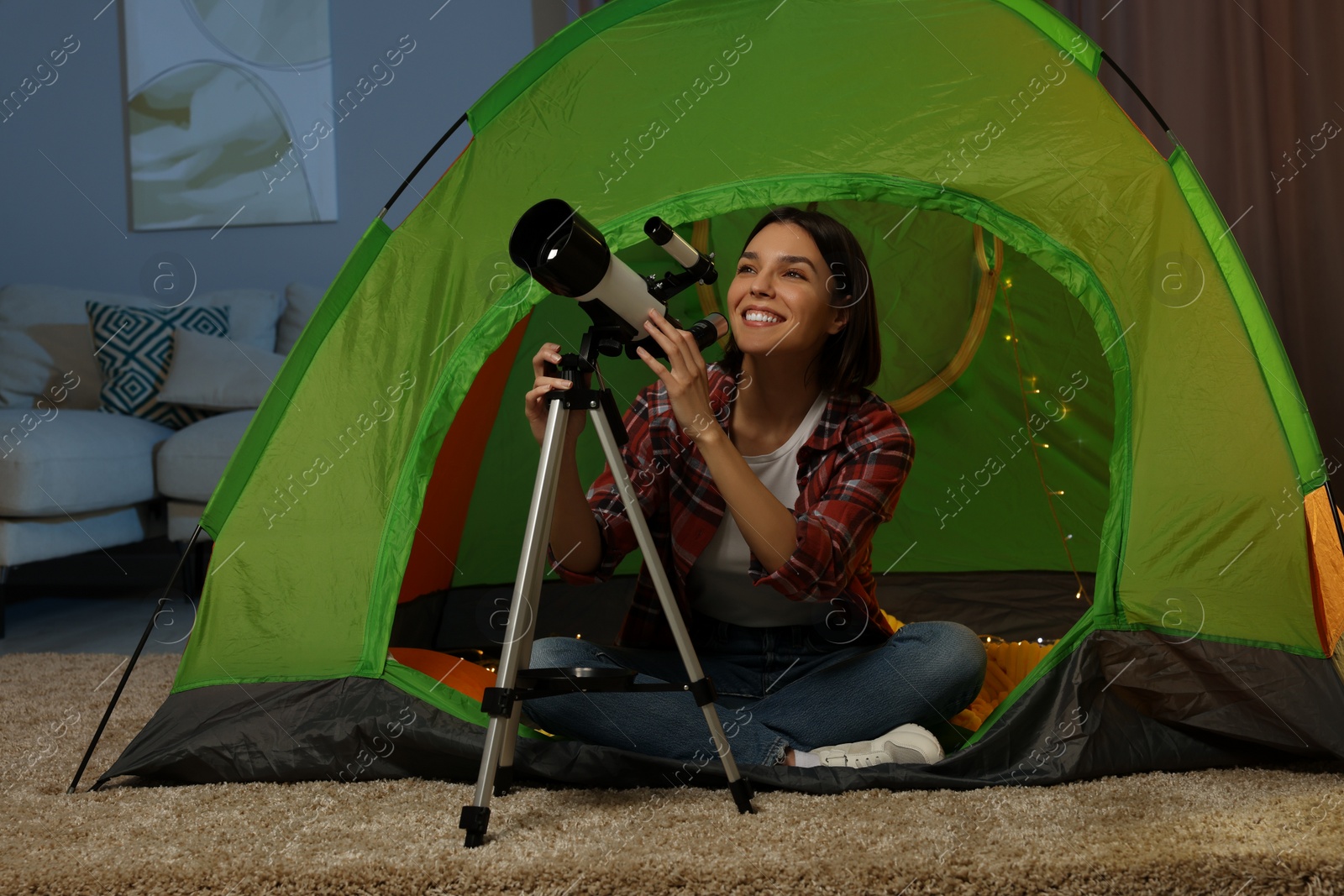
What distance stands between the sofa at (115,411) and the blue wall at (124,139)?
271mm

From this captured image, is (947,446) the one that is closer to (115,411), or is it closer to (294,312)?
(294,312)

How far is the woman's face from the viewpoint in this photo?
1.27m

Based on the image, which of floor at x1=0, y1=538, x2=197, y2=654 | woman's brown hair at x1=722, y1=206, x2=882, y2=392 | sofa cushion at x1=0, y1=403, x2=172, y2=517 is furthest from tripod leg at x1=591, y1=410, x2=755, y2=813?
sofa cushion at x1=0, y1=403, x2=172, y2=517

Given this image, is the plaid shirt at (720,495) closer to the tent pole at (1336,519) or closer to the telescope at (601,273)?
the telescope at (601,273)

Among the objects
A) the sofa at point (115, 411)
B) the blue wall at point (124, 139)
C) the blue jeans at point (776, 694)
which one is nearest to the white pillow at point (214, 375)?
the sofa at point (115, 411)

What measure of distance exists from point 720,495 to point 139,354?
2.25 metres

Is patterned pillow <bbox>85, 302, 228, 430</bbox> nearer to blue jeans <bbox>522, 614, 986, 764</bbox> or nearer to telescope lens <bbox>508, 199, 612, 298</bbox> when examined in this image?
blue jeans <bbox>522, 614, 986, 764</bbox>

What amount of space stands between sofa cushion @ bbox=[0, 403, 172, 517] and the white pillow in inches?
8.1

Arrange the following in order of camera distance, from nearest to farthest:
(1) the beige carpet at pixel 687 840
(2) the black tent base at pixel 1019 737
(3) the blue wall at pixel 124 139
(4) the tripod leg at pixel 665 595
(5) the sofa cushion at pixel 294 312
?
(1) the beige carpet at pixel 687 840 < (4) the tripod leg at pixel 665 595 < (2) the black tent base at pixel 1019 737 < (5) the sofa cushion at pixel 294 312 < (3) the blue wall at pixel 124 139

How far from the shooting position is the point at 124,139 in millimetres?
3605

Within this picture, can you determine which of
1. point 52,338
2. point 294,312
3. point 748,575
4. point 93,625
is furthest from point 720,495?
point 52,338

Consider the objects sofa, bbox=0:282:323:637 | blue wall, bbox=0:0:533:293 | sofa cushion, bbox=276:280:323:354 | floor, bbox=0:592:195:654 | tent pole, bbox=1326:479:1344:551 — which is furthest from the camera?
blue wall, bbox=0:0:533:293

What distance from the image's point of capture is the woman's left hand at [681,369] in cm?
104

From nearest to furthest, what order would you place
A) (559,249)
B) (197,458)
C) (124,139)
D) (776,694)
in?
(559,249), (776,694), (197,458), (124,139)
